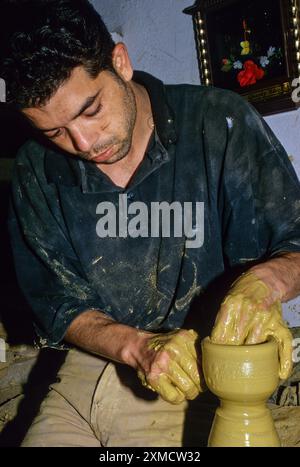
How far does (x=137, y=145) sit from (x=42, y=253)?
0.62 metres

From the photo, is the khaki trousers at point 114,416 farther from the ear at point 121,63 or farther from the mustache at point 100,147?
the ear at point 121,63

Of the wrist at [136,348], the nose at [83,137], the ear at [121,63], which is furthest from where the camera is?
the ear at [121,63]

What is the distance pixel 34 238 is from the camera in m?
2.18

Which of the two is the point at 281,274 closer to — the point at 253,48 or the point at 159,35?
the point at 253,48

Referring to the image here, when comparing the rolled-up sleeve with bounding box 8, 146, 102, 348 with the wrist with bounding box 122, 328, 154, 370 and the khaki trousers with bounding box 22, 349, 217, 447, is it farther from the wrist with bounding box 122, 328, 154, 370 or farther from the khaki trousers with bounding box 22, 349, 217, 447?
the wrist with bounding box 122, 328, 154, 370

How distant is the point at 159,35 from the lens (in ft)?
11.8

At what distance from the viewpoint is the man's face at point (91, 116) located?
1711 millimetres

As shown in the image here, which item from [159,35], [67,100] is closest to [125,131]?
[67,100]

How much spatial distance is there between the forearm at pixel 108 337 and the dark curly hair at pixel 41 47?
84 centimetres

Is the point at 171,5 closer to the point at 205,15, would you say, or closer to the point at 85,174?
the point at 205,15

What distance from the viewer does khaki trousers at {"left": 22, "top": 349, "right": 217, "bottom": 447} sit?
6.10 feet

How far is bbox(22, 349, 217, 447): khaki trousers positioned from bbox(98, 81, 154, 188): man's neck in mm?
795

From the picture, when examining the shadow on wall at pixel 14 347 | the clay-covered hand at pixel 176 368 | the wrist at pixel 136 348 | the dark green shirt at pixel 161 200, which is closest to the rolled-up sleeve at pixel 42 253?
the dark green shirt at pixel 161 200
